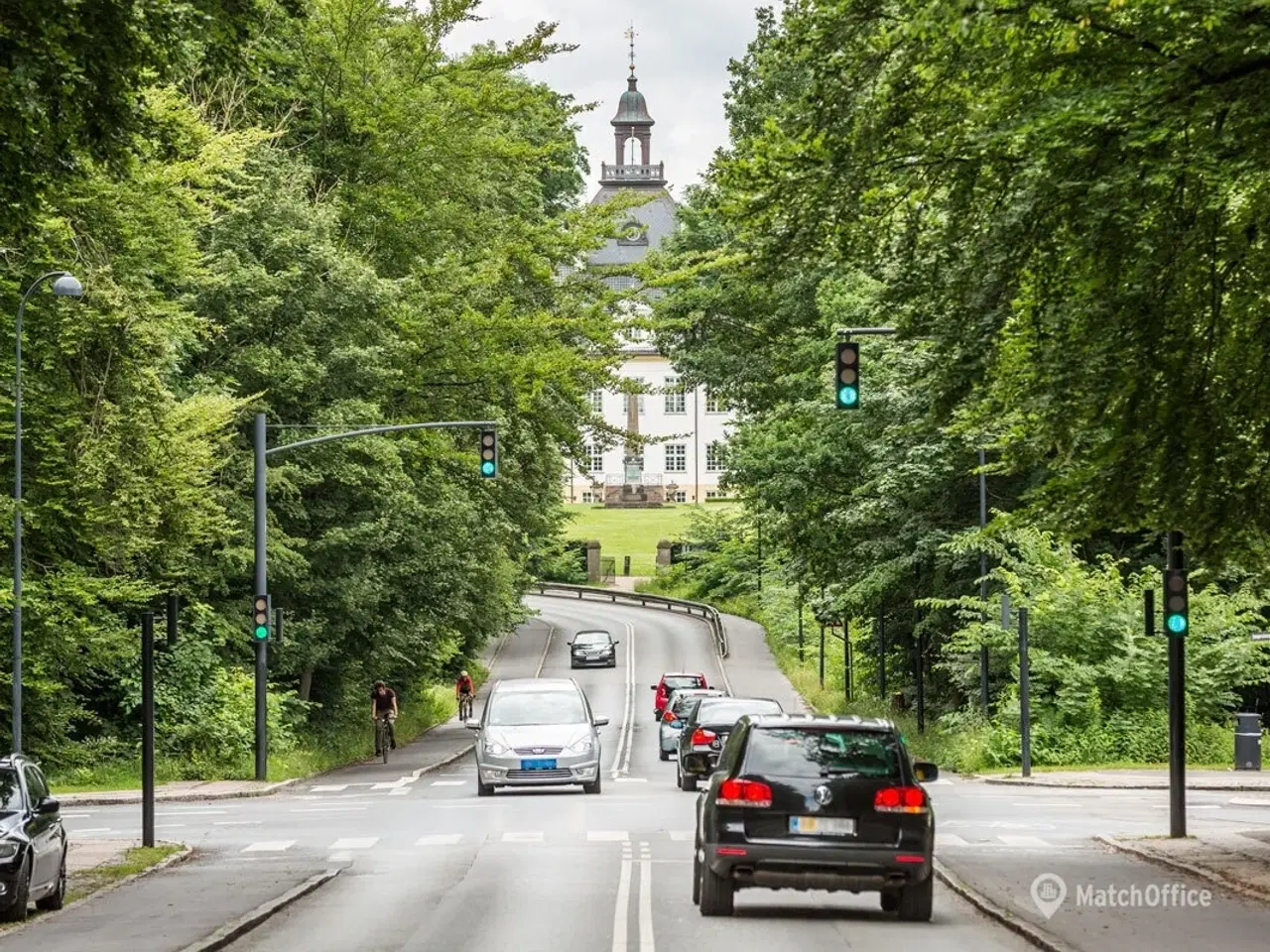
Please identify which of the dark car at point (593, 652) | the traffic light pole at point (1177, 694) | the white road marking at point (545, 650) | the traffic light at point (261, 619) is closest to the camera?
the traffic light pole at point (1177, 694)

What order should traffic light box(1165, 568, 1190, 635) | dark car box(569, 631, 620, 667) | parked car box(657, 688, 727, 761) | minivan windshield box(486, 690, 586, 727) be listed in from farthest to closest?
dark car box(569, 631, 620, 667)
parked car box(657, 688, 727, 761)
minivan windshield box(486, 690, 586, 727)
traffic light box(1165, 568, 1190, 635)

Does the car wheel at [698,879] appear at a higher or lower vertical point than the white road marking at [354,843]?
higher

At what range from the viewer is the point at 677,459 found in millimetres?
149375

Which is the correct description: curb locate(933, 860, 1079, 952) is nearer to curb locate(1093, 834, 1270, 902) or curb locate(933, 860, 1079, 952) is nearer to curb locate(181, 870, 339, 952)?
curb locate(1093, 834, 1270, 902)

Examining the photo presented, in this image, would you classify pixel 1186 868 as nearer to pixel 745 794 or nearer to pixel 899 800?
pixel 899 800

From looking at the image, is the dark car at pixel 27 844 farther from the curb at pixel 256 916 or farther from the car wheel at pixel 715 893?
the car wheel at pixel 715 893

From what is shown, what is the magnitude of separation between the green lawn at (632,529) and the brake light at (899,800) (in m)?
92.2

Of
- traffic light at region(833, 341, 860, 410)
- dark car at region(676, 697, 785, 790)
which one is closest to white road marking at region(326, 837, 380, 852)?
traffic light at region(833, 341, 860, 410)

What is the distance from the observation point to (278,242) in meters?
43.0

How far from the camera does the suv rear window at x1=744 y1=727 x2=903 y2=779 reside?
1611 centimetres

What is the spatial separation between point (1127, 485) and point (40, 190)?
10.4 m

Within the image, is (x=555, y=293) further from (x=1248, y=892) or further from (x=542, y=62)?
(x=1248, y=892)

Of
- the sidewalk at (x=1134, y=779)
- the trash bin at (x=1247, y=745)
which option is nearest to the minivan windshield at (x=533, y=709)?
the sidewalk at (x=1134, y=779)

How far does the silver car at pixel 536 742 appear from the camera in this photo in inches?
1315
